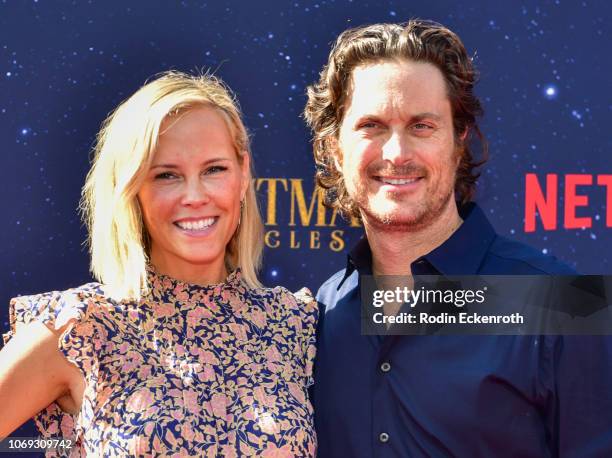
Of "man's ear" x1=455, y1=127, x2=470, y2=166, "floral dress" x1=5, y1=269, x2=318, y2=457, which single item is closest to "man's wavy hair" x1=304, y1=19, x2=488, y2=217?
"man's ear" x1=455, y1=127, x2=470, y2=166

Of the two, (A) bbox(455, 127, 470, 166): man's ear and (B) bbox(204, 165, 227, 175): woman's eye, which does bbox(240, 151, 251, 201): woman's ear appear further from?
(A) bbox(455, 127, 470, 166): man's ear

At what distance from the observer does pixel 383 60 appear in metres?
1.92

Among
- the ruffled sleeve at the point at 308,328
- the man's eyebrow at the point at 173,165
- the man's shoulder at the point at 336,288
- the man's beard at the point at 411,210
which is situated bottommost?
the ruffled sleeve at the point at 308,328

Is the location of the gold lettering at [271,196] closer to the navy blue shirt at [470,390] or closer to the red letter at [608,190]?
the navy blue shirt at [470,390]

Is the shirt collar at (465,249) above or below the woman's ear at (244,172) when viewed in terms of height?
below

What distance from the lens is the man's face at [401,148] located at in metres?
1.85

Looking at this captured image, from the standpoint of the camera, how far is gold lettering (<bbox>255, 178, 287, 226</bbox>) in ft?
7.64

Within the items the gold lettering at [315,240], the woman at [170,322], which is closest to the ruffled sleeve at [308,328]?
the woman at [170,322]

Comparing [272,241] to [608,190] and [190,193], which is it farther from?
[608,190]

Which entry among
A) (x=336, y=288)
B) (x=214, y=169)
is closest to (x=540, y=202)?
(x=336, y=288)

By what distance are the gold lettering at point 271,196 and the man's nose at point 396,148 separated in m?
0.53

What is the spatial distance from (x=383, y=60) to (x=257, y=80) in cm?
49

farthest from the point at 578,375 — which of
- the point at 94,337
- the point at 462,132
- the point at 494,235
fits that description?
the point at 94,337

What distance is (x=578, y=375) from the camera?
162 centimetres
